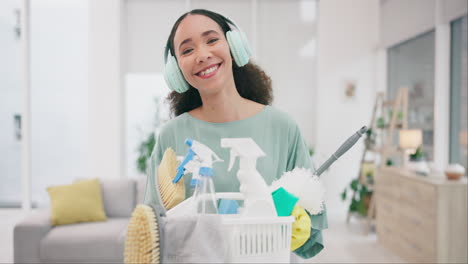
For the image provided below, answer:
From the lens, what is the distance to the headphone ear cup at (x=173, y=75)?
3.21ft

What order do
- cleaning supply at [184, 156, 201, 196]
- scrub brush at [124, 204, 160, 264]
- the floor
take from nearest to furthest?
scrub brush at [124, 204, 160, 264] → cleaning supply at [184, 156, 201, 196] → the floor

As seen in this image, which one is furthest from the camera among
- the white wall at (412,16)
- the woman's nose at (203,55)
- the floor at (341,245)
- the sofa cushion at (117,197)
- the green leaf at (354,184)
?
the green leaf at (354,184)

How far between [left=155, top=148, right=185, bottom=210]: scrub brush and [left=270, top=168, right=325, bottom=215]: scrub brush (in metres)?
0.16

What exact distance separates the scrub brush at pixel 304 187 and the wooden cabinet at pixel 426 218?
7.41ft

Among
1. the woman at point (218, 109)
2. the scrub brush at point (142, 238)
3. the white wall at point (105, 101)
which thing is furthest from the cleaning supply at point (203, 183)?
the white wall at point (105, 101)

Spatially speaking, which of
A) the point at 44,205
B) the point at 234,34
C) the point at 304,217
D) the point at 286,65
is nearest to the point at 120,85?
the point at 44,205

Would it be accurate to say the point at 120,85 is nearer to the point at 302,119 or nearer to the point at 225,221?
the point at 302,119

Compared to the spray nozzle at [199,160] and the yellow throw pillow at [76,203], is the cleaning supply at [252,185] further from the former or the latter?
the yellow throw pillow at [76,203]

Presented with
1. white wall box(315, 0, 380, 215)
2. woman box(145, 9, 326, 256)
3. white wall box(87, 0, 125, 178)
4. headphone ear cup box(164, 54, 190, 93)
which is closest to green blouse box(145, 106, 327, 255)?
woman box(145, 9, 326, 256)

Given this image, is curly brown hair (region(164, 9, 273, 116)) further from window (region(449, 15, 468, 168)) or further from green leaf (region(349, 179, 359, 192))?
green leaf (region(349, 179, 359, 192))

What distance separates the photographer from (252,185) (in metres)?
0.62

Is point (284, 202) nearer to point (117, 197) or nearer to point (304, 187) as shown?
point (304, 187)

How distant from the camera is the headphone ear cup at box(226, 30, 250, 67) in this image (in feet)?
3.14

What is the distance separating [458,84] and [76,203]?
9.50ft
